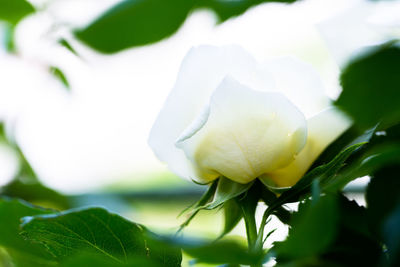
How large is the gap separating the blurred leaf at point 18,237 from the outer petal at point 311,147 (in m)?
0.10

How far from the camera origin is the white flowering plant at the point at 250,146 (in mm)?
190

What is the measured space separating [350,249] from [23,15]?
26cm

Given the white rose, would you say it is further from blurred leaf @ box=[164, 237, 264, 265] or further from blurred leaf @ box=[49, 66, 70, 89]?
blurred leaf @ box=[49, 66, 70, 89]

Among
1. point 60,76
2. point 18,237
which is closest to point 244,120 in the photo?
point 18,237

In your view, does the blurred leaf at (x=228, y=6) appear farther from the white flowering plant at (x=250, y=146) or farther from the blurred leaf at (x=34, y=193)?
the blurred leaf at (x=34, y=193)

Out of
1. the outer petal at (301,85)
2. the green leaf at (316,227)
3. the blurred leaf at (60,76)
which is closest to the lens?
the green leaf at (316,227)

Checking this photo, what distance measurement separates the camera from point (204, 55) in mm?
231

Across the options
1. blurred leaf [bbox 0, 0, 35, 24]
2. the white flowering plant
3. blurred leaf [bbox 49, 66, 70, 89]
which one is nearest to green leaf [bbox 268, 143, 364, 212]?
the white flowering plant

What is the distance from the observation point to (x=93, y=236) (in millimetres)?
198

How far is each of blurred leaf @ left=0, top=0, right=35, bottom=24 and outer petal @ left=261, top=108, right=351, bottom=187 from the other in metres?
0.20

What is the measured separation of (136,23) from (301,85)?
83mm

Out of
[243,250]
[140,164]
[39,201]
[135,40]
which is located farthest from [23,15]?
[140,164]

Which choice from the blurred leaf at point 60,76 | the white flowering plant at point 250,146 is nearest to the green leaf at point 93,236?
the white flowering plant at point 250,146

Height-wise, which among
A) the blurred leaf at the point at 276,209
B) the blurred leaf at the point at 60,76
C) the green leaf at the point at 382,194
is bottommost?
the blurred leaf at the point at 60,76
